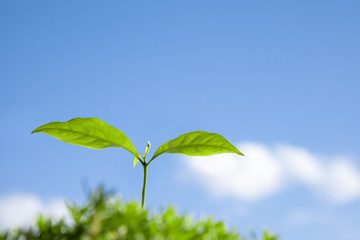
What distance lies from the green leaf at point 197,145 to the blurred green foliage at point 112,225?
0.74m

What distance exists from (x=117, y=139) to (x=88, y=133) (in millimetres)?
187

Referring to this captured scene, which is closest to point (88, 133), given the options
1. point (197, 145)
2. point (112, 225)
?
point (197, 145)

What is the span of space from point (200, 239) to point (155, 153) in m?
0.87

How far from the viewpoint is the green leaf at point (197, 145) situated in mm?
2246

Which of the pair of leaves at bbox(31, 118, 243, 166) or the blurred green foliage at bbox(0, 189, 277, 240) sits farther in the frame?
the pair of leaves at bbox(31, 118, 243, 166)

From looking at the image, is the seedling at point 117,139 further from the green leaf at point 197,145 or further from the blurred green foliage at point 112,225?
the blurred green foliage at point 112,225

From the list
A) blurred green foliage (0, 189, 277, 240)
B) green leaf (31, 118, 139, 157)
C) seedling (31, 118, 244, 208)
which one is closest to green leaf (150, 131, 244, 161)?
seedling (31, 118, 244, 208)

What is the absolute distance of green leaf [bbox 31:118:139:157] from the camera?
226cm

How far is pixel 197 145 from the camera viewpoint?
89.9 inches

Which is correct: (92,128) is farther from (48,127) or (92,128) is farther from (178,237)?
(178,237)

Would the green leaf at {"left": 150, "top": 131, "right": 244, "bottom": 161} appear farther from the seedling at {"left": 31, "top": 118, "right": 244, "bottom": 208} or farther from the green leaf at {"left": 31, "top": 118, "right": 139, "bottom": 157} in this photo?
the green leaf at {"left": 31, "top": 118, "right": 139, "bottom": 157}

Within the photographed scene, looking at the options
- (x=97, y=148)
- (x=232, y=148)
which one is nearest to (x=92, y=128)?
(x=97, y=148)

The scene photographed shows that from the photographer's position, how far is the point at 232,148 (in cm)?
223

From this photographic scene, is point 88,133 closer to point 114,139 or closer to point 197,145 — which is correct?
point 114,139
